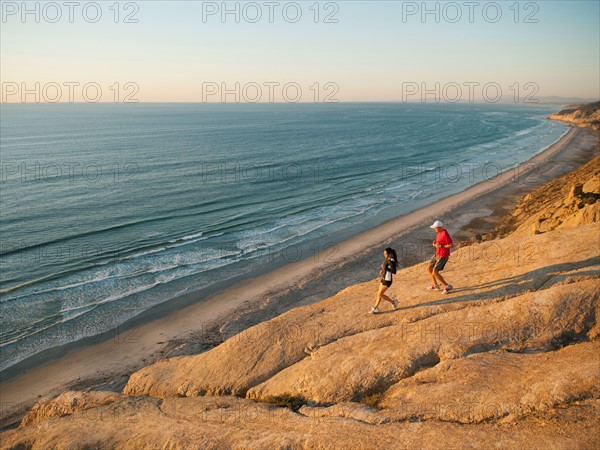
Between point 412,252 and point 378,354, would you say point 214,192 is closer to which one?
point 412,252

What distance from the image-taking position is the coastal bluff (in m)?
8.66

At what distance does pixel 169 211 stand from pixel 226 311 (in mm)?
21478

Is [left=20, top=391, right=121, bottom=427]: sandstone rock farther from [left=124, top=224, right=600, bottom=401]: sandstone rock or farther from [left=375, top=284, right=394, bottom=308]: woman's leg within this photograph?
[left=375, top=284, right=394, bottom=308]: woman's leg

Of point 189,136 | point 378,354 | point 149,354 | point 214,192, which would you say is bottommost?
point 149,354

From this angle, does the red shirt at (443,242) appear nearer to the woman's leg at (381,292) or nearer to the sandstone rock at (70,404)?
the woman's leg at (381,292)

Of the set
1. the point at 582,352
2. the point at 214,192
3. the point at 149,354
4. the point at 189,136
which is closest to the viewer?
the point at 582,352

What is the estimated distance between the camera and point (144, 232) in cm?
3591

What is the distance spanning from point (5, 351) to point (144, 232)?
16.9 m

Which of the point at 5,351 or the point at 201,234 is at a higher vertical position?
the point at 201,234

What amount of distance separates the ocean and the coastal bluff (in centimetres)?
1138

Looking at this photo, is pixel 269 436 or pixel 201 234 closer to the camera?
pixel 269 436

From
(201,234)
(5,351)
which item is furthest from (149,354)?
(201,234)

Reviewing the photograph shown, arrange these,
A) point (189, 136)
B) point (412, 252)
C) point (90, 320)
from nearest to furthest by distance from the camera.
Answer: point (90, 320) → point (412, 252) → point (189, 136)

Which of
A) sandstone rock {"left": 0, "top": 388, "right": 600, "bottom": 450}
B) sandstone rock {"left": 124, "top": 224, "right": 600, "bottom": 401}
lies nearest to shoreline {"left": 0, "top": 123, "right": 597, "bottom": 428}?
sandstone rock {"left": 124, "top": 224, "right": 600, "bottom": 401}
